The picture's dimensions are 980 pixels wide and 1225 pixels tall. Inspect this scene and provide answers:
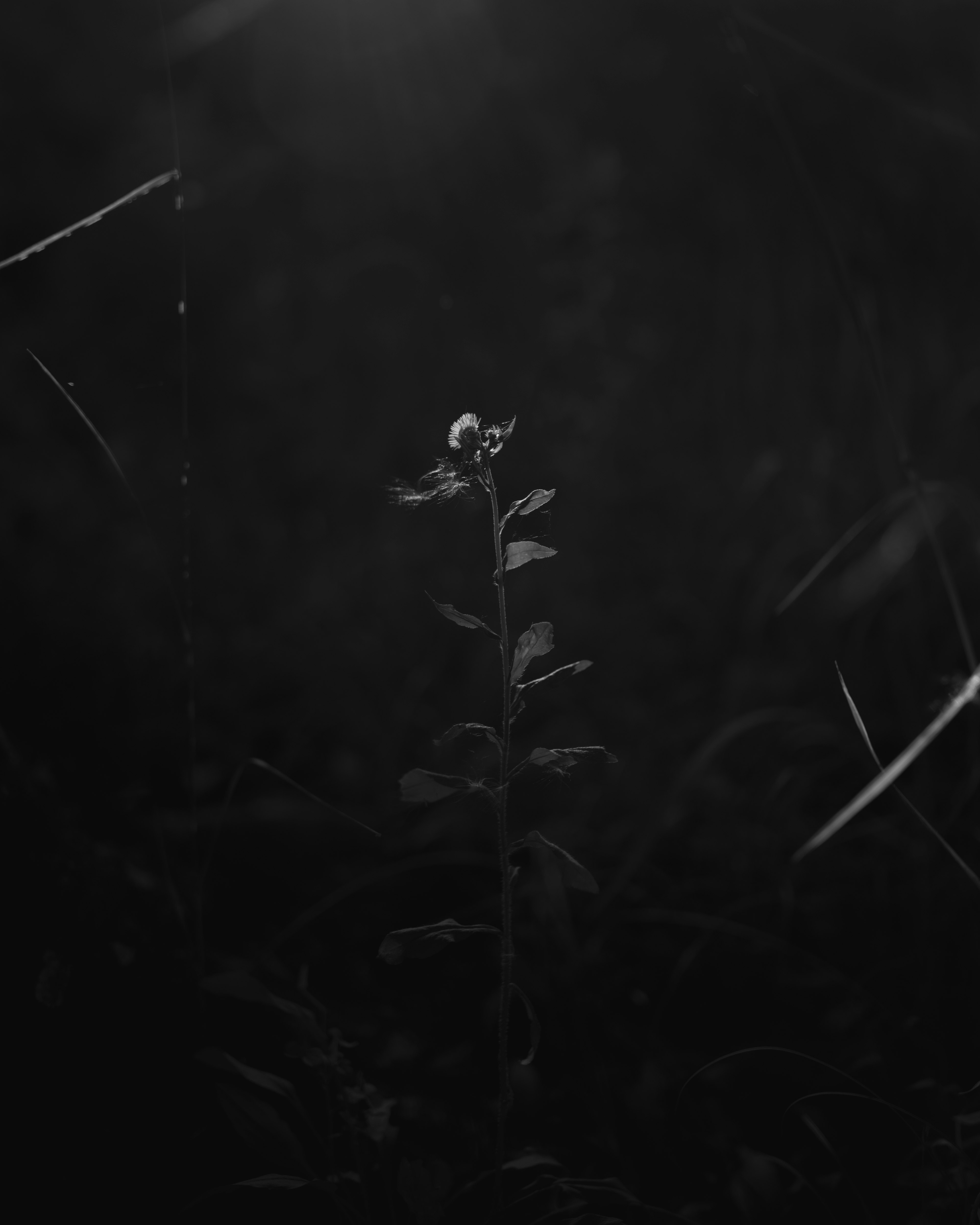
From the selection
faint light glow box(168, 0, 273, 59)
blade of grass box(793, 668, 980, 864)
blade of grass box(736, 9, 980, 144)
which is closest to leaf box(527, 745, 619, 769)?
blade of grass box(793, 668, 980, 864)

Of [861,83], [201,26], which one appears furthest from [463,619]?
[201,26]

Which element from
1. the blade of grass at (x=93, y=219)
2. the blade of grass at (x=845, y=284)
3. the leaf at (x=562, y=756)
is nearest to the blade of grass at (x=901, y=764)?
the blade of grass at (x=845, y=284)

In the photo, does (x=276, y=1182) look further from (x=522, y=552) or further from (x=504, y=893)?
(x=522, y=552)

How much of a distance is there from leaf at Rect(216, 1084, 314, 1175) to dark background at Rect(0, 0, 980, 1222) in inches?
3.6

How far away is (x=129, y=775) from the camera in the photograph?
130 centimetres

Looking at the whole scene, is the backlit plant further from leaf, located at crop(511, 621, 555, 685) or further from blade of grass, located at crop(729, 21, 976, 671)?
blade of grass, located at crop(729, 21, 976, 671)

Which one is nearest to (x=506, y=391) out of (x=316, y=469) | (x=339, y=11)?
(x=316, y=469)

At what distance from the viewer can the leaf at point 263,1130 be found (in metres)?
0.72

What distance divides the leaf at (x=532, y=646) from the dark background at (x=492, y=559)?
4 centimetres

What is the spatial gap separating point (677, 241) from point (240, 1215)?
2.94 meters

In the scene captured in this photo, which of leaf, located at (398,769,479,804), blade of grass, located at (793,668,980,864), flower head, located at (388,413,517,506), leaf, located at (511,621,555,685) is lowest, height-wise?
blade of grass, located at (793,668,980,864)

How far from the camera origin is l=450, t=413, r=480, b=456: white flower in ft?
2.13

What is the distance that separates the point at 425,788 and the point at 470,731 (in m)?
0.06

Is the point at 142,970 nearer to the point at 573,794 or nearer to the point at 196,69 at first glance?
the point at 573,794
